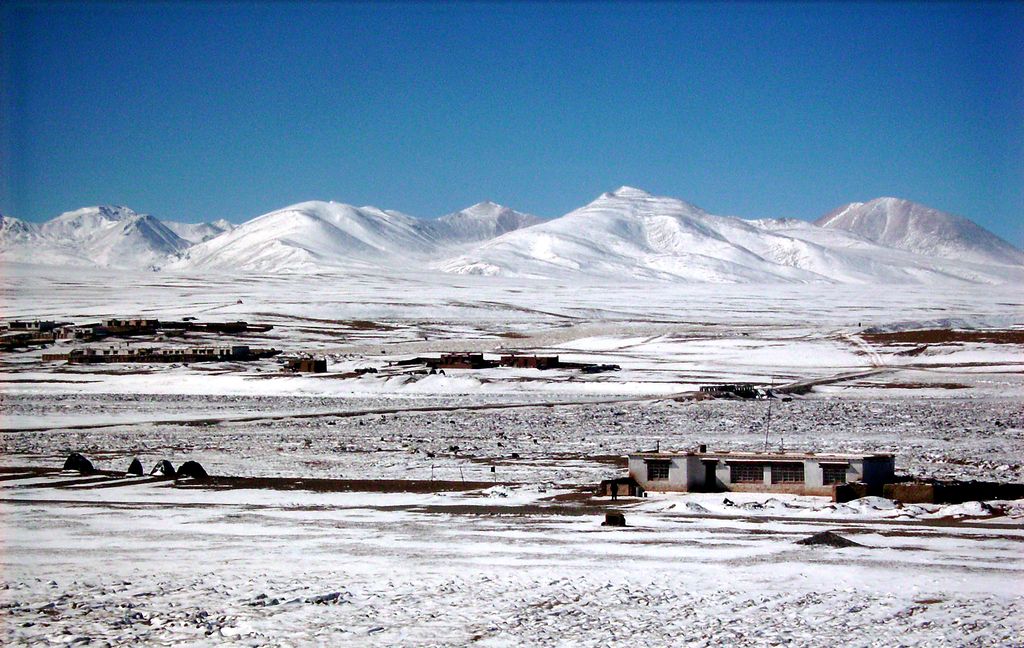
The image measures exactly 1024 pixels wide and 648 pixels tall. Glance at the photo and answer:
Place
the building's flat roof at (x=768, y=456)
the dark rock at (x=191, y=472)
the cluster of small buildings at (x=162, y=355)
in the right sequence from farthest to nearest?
1. the cluster of small buildings at (x=162, y=355)
2. the dark rock at (x=191, y=472)
3. the building's flat roof at (x=768, y=456)

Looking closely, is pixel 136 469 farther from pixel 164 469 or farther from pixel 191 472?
pixel 191 472

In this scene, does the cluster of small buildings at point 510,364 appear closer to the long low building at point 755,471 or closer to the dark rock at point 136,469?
the dark rock at point 136,469

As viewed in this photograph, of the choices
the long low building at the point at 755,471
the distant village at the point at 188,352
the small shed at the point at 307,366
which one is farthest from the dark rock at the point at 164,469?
the small shed at the point at 307,366

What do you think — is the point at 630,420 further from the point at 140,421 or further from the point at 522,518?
the point at 522,518

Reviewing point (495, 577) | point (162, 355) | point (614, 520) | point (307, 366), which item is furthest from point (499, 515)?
point (162, 355)

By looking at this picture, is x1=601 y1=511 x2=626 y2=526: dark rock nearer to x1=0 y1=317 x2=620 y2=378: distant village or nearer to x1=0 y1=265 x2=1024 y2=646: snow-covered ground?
x1=0 y1=265 x2=1024 y2=646: snow-covered ground

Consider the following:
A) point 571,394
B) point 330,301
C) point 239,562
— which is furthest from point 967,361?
point 330,301
